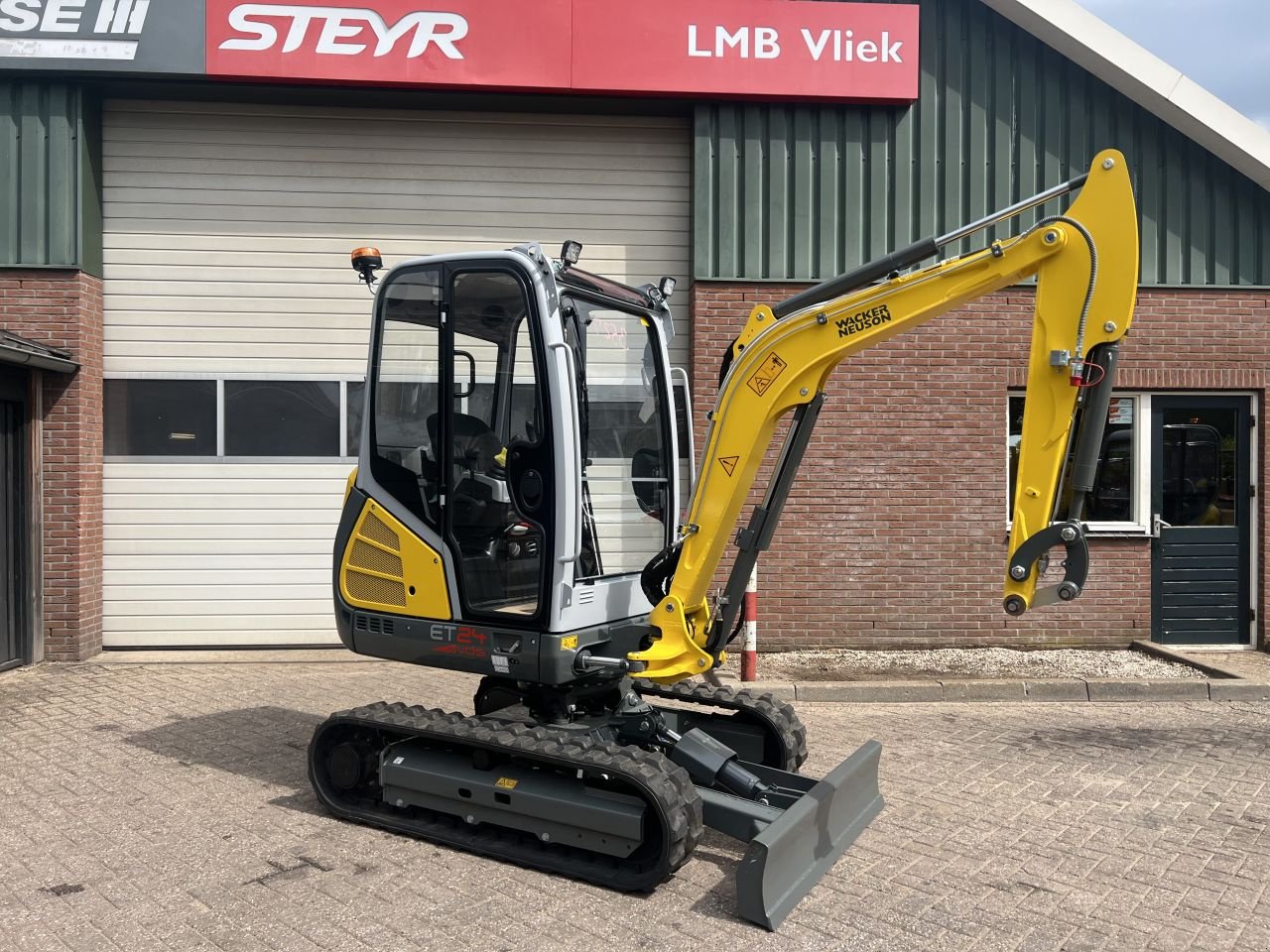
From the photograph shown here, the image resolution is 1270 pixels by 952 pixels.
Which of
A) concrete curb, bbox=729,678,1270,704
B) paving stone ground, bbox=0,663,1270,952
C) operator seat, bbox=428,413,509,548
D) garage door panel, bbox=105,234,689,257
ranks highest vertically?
garage door panel, bbox=105,234,689,257

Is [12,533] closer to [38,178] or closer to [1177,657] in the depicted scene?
[38,178]

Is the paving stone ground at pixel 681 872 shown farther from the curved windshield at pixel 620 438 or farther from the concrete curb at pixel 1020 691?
the curved windshield at pixel 620 438

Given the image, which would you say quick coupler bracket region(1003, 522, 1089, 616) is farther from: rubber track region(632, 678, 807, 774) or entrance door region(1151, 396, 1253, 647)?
entrance door region(1151, 396, 1253, 647)

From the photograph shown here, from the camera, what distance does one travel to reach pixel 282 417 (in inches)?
377

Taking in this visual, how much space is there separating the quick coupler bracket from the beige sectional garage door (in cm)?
677

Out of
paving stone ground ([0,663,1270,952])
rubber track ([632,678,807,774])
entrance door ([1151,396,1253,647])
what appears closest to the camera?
paving stone ground ([0,663,1270,952])

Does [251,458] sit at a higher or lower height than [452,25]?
lower

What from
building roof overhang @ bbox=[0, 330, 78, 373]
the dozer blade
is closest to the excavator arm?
the dozer blade

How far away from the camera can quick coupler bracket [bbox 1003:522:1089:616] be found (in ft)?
12.9

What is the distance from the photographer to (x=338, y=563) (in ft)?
17.8

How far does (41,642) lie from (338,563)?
5183 mm

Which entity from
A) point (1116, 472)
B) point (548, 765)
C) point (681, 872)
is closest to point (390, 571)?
point (548, 765)

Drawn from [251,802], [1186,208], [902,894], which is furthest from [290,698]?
[1186,208]

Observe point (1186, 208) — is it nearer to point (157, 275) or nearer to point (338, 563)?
point (338, 563)
